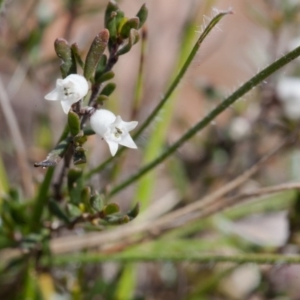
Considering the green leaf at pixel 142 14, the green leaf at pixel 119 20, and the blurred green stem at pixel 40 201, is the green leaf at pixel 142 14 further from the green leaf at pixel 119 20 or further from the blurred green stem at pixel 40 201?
the blurred green stem at pixel 40 201

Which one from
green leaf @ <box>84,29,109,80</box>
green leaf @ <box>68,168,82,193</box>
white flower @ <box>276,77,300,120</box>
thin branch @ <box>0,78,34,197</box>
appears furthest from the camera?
white flower @ <box>276,77,300,120</box>

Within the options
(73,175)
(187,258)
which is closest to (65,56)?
(73,175)

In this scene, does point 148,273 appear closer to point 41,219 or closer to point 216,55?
point 41,219

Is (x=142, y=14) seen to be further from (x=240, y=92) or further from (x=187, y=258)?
(x=187, y=258)

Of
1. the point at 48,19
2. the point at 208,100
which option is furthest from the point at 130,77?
the point at 48,19

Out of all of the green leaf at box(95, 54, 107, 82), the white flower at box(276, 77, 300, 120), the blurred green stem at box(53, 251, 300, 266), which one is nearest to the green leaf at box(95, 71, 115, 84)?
the green leaf at box(95, 54, 107, 82)

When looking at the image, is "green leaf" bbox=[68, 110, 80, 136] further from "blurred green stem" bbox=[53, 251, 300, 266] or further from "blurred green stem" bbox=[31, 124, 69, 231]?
"blurred green stem" bbox=[53, 251, 300, 266]

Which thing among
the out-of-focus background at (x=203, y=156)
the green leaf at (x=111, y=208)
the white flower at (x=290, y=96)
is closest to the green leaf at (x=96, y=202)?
the green leaf at (x=111, y=208)
